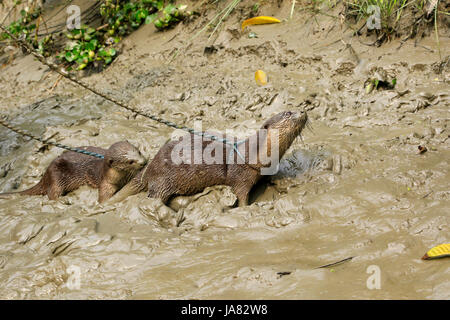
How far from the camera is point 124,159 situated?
11.8 feet

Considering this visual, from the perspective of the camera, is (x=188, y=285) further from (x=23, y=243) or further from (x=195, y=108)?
(x=195, y=108)

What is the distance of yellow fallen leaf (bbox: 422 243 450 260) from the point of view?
2.09m

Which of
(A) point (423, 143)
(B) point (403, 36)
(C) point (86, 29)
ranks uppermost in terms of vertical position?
(C) point (86, 29)

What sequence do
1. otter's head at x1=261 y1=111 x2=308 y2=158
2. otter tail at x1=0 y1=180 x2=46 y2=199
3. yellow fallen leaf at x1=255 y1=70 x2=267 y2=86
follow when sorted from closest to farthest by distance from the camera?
otter's head at x1=261 y1=111 x2=308 y2=158 → otter tail at x1=0 y1=180 x2=46 y2=199 → yellow fallen leaf at x1=255 y1=70 x2=267 y2=86

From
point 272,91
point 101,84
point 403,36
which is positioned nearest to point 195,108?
point 272,91

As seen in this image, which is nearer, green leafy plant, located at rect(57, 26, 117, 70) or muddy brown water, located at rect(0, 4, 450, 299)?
muddy brown water, located at rect(0, 4, 450, 299)

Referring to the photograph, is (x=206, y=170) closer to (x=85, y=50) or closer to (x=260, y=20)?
(x=260, y=20)

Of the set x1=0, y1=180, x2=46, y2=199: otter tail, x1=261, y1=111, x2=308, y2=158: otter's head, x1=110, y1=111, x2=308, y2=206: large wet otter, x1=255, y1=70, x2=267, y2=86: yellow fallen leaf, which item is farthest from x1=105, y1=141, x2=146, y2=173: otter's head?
x1=255, y1=70, x2=267, y2=86: yellow fallen leaf

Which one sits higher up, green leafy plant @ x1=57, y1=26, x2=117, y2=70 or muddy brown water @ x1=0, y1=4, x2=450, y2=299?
green leafy plant @ x1=57, y1=26, x2=117, y2=70

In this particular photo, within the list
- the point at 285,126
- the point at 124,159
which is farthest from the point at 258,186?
the point at 124,159

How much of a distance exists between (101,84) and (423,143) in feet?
13.7

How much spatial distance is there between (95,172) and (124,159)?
52 cm

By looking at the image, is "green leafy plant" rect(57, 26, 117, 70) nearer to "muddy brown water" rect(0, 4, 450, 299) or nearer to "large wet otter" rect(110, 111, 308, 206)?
"muddy brown water" rect(0, 4, 450, 299)

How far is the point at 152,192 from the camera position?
11.4 feet
